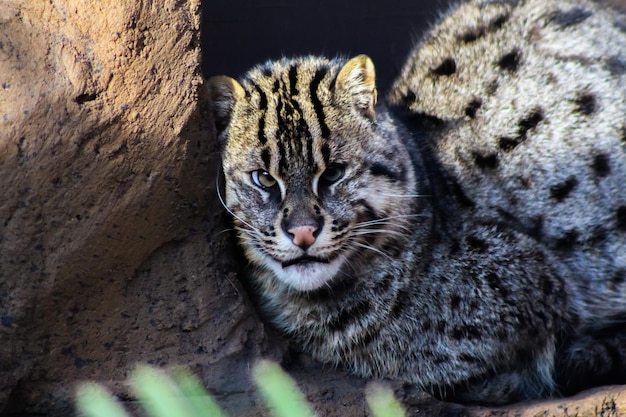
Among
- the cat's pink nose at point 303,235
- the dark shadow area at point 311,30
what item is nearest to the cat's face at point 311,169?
the cat's pink nose at point 303,235

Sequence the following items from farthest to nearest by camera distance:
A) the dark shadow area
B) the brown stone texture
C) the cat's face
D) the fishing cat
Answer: the dark shadow area
the fishing cat
the cat's face
the brown stone texture

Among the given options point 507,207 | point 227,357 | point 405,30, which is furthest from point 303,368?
point 405,30

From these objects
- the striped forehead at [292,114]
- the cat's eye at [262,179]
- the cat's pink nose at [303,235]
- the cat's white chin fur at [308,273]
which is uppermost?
the striped forehead at [292,114]

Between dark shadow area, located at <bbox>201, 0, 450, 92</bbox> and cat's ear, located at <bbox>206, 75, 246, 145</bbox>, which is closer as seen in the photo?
cat's ear, located at <bbox>206, 75, 246, 145</bbox>

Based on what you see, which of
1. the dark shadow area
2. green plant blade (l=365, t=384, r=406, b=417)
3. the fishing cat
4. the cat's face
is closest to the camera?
the cat's face

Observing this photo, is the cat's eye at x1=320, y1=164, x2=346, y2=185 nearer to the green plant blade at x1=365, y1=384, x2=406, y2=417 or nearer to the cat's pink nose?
the cat's pink nose

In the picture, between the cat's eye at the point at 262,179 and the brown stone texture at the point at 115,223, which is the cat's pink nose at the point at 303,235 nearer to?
the cat's eye at the point at 262,179

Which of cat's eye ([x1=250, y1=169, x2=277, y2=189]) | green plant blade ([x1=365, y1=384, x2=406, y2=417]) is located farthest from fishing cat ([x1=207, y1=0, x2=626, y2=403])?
green plant blade ([x1=365, y1=384, x2=406, y2=417])

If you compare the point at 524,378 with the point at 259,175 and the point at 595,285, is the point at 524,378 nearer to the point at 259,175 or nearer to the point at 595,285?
the point at 595,285

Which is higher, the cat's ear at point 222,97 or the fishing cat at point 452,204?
the cat's ear at point 222,97
